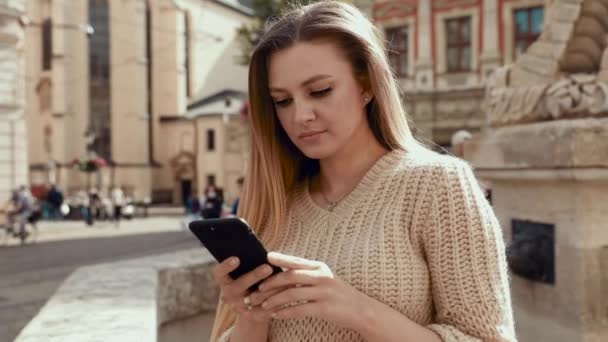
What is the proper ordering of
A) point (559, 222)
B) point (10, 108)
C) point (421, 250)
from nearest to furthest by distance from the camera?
point (421, 250)
point (559, 222)
point (10, 108)

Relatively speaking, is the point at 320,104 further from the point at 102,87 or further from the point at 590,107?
the point at 102,87

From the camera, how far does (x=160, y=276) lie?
11.3 ft

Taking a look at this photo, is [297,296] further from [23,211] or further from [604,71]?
[23,211]

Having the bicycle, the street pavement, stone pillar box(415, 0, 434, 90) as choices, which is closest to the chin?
the street pavement

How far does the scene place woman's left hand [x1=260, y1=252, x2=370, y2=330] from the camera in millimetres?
1317

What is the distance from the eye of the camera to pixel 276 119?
1920 millimetres

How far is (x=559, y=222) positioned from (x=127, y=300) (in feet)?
6.82

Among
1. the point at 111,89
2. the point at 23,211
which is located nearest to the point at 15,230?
the point at 23,211

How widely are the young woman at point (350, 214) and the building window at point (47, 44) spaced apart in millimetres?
43183

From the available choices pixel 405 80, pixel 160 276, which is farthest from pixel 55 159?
pixel 160 276

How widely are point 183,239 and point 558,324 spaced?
15.5m

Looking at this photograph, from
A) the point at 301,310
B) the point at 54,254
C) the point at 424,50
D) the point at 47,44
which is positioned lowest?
the point at 54,254

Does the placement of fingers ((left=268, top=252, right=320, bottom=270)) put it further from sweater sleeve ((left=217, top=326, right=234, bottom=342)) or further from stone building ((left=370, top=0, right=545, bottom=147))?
stone building ((left=370, top=0, right=545, bottom=147))

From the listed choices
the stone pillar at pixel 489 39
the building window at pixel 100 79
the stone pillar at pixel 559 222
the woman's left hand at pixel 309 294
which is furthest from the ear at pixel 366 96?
the building window at pixel 100 79
